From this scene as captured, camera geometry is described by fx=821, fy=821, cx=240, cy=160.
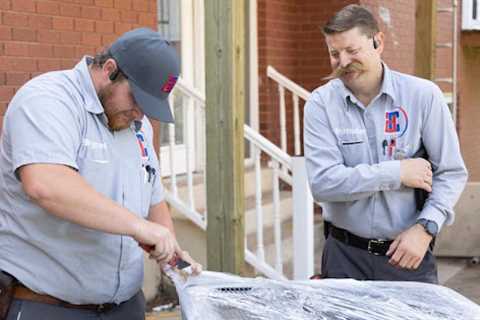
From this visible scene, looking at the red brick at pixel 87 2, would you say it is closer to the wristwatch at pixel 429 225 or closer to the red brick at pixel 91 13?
the red brick at pixel 91 13

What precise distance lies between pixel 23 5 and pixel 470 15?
875 centimetres

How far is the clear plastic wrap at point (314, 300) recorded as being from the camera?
2.57 metres

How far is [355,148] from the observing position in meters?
3.32

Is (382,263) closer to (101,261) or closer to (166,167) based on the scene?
(101,261)

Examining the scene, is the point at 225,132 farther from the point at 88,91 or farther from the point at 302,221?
the point at 302,221

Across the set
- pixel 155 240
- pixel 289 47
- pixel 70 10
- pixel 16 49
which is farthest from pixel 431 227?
pixel 289 47

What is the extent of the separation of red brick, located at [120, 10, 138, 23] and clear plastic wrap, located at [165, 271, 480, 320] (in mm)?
3444

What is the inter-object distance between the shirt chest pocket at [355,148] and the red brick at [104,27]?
2.83m

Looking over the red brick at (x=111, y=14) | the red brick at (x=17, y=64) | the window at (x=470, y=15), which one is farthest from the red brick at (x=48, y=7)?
the window at (x=470, y=15)

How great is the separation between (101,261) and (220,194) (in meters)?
1.56

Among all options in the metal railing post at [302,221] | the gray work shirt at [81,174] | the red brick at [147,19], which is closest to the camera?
the gray work shirt at [81,174]

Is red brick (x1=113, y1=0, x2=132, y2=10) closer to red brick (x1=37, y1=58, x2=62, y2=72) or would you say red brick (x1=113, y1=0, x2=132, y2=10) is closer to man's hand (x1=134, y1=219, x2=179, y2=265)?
red brick (x1=37, y1=58, x2=62, y2=72)

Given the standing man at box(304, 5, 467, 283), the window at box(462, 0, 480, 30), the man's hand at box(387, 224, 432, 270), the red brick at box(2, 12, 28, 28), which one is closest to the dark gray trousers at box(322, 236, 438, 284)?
the standing man at box(304, 5, 467, 283)

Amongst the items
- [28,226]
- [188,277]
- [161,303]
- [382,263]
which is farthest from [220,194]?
[161,303]
